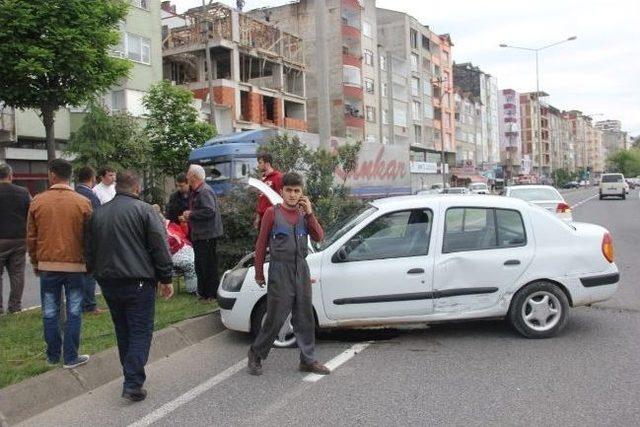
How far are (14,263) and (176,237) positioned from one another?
2.09 m

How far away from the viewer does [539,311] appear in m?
6.29

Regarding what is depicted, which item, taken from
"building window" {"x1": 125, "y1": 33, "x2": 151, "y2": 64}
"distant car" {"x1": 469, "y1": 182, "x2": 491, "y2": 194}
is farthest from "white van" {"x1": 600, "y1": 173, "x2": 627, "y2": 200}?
"building window" {"x1": 125, "y1": 33, "x2": 151, "y2": 64}

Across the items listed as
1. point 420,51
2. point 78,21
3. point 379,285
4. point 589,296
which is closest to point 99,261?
point 379,285

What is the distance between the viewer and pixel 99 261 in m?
4.86

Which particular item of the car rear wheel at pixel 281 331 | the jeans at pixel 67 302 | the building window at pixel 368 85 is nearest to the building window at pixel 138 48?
the building window at pixel 368 85

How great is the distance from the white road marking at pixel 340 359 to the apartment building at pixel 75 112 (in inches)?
717

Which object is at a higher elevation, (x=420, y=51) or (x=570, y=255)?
(x=420, y=51)

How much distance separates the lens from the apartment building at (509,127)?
371 feet

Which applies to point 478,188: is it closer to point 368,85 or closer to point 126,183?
point 368,85

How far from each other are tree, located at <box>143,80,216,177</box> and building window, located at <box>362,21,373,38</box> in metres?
32.9

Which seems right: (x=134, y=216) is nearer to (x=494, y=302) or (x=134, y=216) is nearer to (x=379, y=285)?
(x=379, y=285)

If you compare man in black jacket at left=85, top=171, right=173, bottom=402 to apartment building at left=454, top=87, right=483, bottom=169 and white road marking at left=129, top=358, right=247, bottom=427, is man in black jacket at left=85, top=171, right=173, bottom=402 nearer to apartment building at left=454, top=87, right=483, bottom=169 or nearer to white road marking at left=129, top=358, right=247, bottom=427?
white road marking at left=129, top=358, right=247, bottom=427

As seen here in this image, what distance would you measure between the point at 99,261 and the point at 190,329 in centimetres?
219

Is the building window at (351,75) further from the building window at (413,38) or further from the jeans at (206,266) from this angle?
the jeans at (206,266)
